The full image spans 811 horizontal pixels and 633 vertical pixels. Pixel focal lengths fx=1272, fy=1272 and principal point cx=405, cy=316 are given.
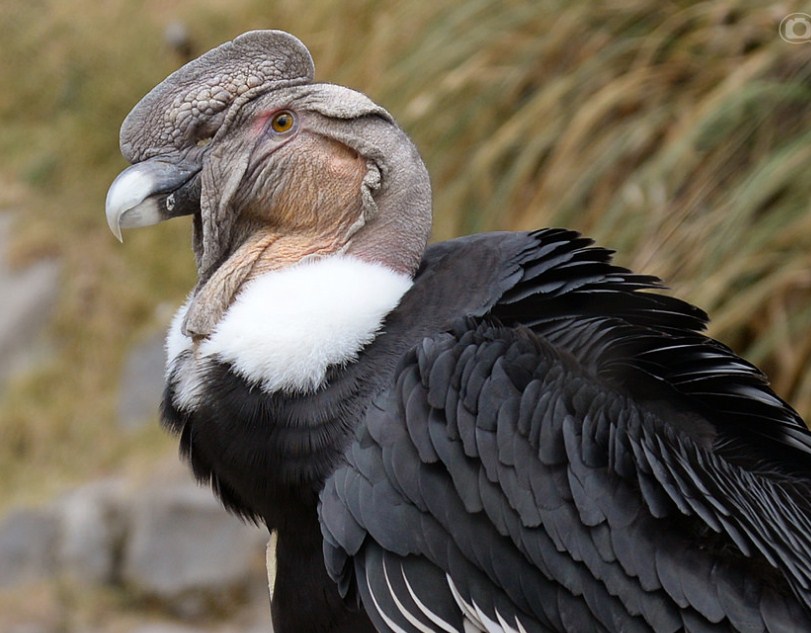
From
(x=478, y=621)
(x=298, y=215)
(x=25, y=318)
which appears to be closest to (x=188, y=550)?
(x=25, y=318)

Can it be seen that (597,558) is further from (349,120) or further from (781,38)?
(781,38)

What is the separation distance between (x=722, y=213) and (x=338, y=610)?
2.56 m

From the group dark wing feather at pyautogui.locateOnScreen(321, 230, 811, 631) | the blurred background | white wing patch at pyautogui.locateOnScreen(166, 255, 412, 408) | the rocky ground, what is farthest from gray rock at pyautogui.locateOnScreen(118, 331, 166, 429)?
dark wing feather at pyautogui.locateOnScreen(321, 230, 811, 631)

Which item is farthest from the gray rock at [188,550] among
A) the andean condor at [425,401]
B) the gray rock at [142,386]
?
the andean condor at [425,401]

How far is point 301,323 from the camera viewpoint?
8.73 ft

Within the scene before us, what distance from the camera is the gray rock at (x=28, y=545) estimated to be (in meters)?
6.55

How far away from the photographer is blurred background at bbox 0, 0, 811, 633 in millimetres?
4727

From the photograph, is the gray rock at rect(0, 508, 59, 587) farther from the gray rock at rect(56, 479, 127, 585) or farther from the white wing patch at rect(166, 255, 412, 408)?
the white wing patch at rect(166, 255, 412, 408)

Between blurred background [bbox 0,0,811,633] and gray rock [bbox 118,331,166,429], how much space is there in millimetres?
13

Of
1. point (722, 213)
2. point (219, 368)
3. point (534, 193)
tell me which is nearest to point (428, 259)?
point (219, 368)

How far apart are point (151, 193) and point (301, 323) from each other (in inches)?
17.0

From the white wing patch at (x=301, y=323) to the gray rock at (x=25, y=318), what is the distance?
210 inches

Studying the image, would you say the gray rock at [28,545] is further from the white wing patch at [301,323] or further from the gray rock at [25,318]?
the white wing patch at [301,323]

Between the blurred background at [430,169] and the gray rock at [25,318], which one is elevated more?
the blurred background at [430,169]
